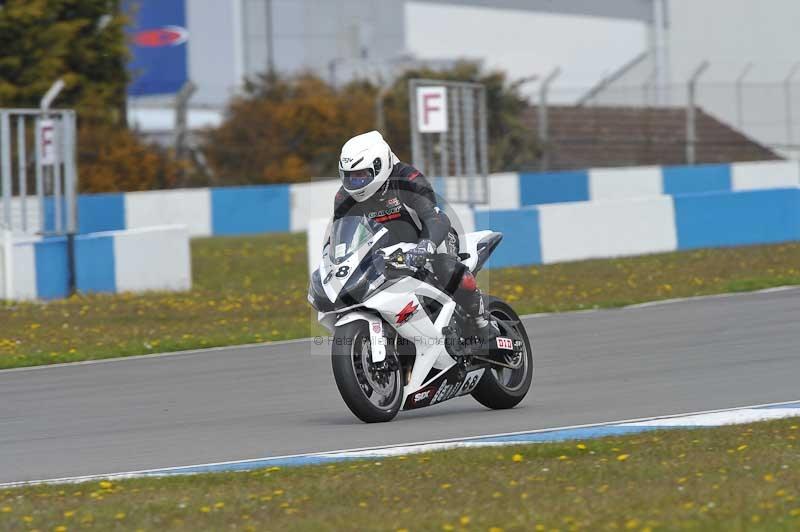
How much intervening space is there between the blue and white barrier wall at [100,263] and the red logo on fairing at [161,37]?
24.9 meters

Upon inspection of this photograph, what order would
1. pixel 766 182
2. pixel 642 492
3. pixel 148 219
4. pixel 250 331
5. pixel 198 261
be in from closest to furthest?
pixel 642 492 < pixel 250 331 < pixel 198 261 < pixel 148 219 < pixel 766 182

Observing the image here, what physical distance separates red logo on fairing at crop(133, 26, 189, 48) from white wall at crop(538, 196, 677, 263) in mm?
25137

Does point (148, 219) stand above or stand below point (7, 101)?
below

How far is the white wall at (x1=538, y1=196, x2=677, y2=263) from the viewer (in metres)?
18.5

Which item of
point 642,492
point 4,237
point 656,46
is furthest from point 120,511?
point 656,46

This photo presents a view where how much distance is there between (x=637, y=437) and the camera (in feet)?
23.1

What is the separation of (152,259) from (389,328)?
33.0ft

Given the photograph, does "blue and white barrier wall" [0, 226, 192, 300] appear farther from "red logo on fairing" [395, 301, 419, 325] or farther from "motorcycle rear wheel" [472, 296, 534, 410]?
"red logo on fairing" [395, 301, 419, 325]

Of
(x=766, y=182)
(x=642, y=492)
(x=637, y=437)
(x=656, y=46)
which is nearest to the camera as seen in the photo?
(x=642, y=492)

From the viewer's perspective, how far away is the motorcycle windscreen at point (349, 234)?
7797 mm

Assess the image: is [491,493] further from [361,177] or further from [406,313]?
[361,177]

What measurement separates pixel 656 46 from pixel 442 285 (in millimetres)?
37437

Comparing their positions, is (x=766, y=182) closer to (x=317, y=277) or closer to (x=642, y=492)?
(x=317, y=277)

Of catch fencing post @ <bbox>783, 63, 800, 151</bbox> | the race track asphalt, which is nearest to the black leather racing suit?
the race track asphalt
